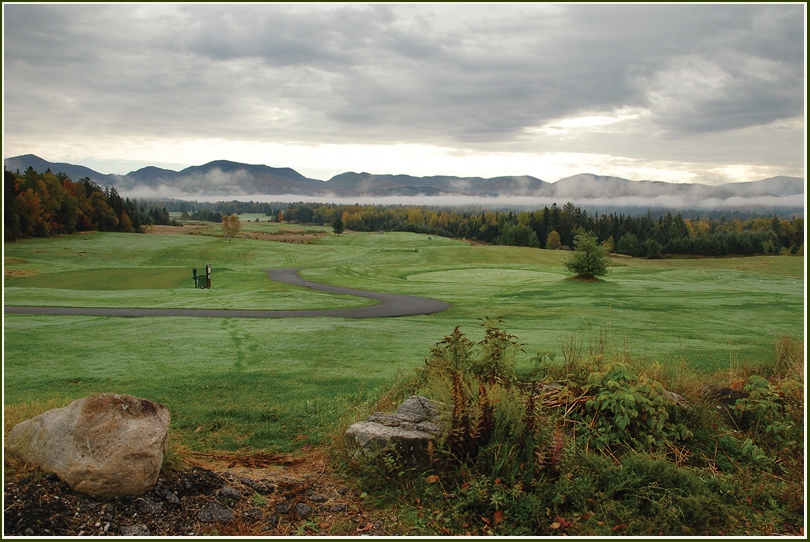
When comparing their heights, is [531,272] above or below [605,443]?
below

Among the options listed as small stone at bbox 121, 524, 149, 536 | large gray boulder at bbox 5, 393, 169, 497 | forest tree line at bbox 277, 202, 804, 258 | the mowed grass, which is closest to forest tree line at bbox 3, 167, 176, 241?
the mowed grass

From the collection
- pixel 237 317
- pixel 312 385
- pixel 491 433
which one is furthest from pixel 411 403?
pixel 237 317

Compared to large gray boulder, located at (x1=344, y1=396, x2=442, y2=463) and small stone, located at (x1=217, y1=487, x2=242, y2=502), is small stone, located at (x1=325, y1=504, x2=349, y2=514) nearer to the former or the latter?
large gray boulder, located at (x1=344, y1=396, x2=442, y2=463)

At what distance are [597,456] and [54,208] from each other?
101 metres

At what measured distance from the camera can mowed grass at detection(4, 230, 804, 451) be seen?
9.13m

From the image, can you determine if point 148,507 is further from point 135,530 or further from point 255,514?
point 255,514

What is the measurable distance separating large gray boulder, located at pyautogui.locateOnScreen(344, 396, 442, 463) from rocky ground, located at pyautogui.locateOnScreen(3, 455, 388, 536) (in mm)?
574

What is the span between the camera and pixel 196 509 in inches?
201

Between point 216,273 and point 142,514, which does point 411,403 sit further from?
point 216,273

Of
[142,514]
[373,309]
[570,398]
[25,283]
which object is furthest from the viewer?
[25,283]

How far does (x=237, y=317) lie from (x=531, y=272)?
4013cm

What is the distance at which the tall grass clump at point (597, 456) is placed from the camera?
528cm

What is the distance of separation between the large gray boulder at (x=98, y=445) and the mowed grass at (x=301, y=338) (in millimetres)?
1849

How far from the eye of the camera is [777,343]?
10.1 metres
